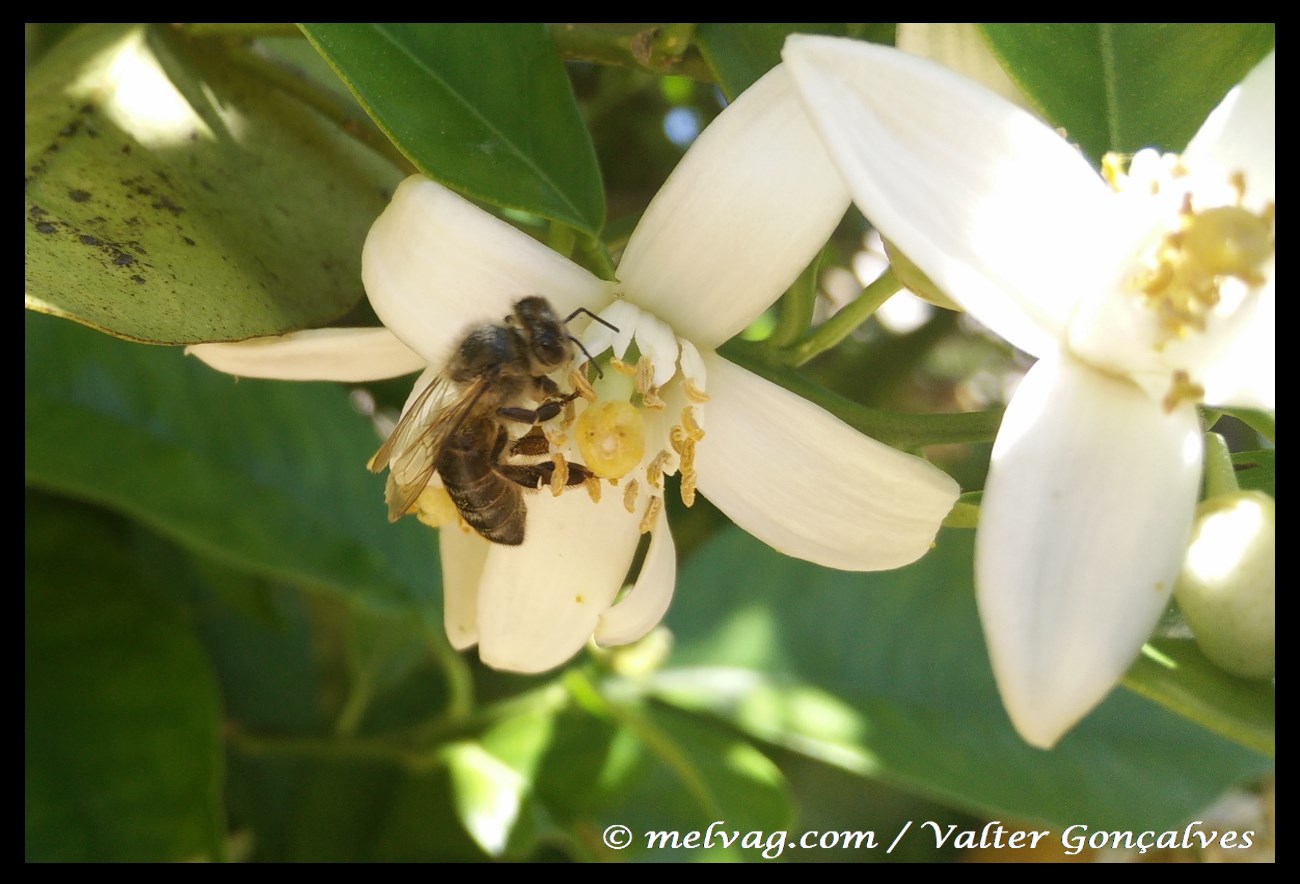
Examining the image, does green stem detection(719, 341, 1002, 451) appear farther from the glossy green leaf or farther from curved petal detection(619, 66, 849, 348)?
the glossy green leaf

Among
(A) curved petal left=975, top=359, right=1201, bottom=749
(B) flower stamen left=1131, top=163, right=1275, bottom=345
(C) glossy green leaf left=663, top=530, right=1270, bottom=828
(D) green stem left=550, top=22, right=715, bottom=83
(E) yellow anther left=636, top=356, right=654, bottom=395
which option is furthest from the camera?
(C) glossy green leaf left=663, top=530, right=1270, bottom=828

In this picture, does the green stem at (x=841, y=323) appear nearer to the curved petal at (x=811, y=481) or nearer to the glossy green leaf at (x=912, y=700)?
the curved petal at (x=811, y=481)

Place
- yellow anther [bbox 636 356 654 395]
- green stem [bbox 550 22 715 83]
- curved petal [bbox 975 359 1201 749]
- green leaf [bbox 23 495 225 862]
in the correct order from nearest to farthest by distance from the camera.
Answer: curved petal [bbox 975 359 1201 749], yellow anther [bbox 636 356 654 395], green stem [bbox 550 22 715 83], green leaf [bbox 23 495 225 862]

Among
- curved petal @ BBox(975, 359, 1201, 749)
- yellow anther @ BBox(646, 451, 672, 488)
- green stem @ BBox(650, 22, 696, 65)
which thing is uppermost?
green stem @ BBox(650, 22, 696, 65)

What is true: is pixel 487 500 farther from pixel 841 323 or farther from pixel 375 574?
pixel 375 574

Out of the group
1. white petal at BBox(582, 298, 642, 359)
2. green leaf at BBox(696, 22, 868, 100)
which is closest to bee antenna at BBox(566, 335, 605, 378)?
white petal at BBox(582, 298, 642, 359)

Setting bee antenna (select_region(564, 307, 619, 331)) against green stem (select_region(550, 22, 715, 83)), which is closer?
bee antenna (select_region(564, 307, 619, 331))
